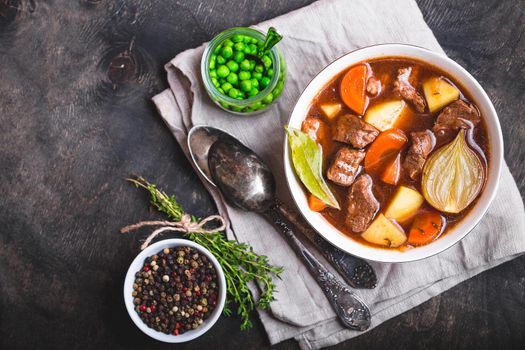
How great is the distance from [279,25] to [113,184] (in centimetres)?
144

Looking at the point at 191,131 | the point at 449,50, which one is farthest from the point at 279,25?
the point at 449,50

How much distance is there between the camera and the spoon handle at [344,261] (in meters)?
3.08

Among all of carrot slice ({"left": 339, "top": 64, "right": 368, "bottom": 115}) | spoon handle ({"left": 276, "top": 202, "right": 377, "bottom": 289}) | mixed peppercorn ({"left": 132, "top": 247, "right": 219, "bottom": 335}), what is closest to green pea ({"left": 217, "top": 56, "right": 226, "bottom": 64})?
carrot slice ({"left": 339, "top": 64, "right": 368, "bottom": 115})

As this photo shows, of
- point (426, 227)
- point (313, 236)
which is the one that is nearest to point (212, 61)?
point (313, 236)

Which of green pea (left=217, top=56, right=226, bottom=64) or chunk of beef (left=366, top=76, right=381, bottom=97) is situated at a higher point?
chunk of beef (left=366, top=76, right=381, bottom=97)

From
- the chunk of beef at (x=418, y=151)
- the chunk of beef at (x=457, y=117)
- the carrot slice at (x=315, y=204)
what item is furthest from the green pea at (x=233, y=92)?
the chunk of beef at (x=457, y=117)

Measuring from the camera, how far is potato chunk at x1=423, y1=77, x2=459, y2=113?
2.77m

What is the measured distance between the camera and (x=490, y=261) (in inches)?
123

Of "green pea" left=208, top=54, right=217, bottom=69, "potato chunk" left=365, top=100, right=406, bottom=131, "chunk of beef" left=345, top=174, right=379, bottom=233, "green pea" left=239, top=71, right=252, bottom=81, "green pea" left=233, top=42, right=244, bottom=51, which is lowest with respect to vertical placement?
"chunk of beef" left=345, top=174, right=379, bottom=233

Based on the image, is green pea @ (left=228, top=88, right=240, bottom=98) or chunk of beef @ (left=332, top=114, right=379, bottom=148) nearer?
chunk of beef @ (left=332, top=114, right=379, bottom=148)

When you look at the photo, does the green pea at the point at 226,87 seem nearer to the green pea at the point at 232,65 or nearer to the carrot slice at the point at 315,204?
the green pea at the point at 232,65

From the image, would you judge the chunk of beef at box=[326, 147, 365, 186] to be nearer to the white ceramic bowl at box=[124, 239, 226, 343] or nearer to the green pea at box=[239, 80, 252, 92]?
the green pea at box=[239, 80, 252, 92]

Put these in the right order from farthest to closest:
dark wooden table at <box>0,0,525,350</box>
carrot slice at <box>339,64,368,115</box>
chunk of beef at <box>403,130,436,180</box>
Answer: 1. dark wooden table at <box>0,0,525,350</box>
2. carrot slice at <box>339,64,368,115</box>
3. chunk of beef at <box>403,130,436,180</box>

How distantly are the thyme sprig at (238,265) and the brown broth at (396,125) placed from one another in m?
0.54
